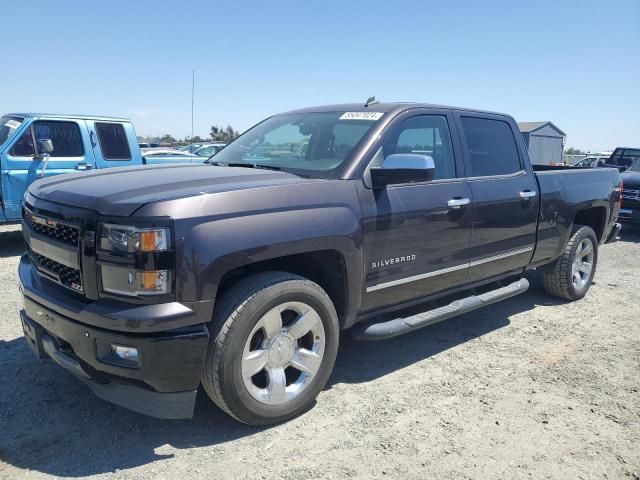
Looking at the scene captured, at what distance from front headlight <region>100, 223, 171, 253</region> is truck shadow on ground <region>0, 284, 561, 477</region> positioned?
1.11 metres

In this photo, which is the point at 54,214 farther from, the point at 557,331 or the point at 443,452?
the point at 557,331

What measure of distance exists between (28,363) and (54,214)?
1.49 meters

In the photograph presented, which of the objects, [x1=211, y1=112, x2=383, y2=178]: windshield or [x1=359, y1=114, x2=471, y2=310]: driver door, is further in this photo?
[x1=211, y1=112, x2=383, y2=178]: windshield

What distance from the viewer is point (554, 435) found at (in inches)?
120

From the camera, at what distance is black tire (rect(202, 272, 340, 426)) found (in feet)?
8.91

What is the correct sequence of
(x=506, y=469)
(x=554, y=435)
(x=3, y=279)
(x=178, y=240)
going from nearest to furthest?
1. (x=178, y=240)
2. (x=506, y=469)
3. (x=554, y=435)
4. (x=3, y=279)

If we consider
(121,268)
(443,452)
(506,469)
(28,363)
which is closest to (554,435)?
(506,469)

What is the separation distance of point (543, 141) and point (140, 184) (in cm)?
3997

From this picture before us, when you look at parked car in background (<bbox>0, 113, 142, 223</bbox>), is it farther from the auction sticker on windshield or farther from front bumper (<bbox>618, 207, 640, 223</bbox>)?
front bumper (<bbox>618, 207, 640, 223</bbox>)

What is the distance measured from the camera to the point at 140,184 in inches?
113

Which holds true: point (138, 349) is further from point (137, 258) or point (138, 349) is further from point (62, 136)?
point (62, 136)

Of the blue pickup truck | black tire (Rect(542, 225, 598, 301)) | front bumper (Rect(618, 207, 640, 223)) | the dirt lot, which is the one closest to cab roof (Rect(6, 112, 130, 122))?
the blue pickup truck

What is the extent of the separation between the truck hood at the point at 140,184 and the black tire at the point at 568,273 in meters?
3.48

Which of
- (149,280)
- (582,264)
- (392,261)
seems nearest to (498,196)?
(392,261)
